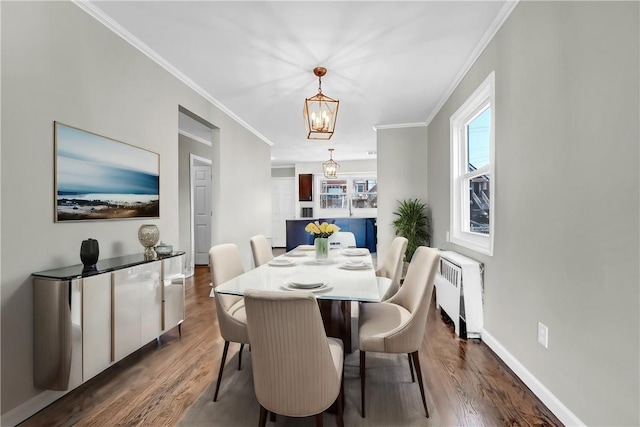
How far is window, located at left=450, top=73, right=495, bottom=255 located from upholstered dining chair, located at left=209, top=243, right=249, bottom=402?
81.5 inches

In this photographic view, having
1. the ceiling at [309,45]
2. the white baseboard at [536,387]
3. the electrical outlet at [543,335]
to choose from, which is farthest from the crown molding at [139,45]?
the white baseboard at [536,387]

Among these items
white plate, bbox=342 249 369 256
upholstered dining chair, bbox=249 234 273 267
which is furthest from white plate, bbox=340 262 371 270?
upholstered dining chair, bbox=249 234 273 267

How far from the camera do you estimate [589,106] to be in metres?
1.40

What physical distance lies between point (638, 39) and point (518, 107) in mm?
926

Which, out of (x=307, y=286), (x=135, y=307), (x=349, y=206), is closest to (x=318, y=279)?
(x=307, y=286)

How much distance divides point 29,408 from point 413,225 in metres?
4.34

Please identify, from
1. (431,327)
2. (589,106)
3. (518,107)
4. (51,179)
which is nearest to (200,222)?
(51,179)

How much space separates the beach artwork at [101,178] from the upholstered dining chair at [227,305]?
880 mm

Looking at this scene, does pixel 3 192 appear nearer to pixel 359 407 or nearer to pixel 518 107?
pixel 359 407

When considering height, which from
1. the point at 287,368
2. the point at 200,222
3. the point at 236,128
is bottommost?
the point at 287,368

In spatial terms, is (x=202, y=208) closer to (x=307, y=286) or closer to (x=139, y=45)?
(x=139, y=45)

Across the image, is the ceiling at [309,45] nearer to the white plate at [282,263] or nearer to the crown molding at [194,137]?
the crown molding at [194,137]

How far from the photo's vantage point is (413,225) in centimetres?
464

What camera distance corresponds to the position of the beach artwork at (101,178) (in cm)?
192
